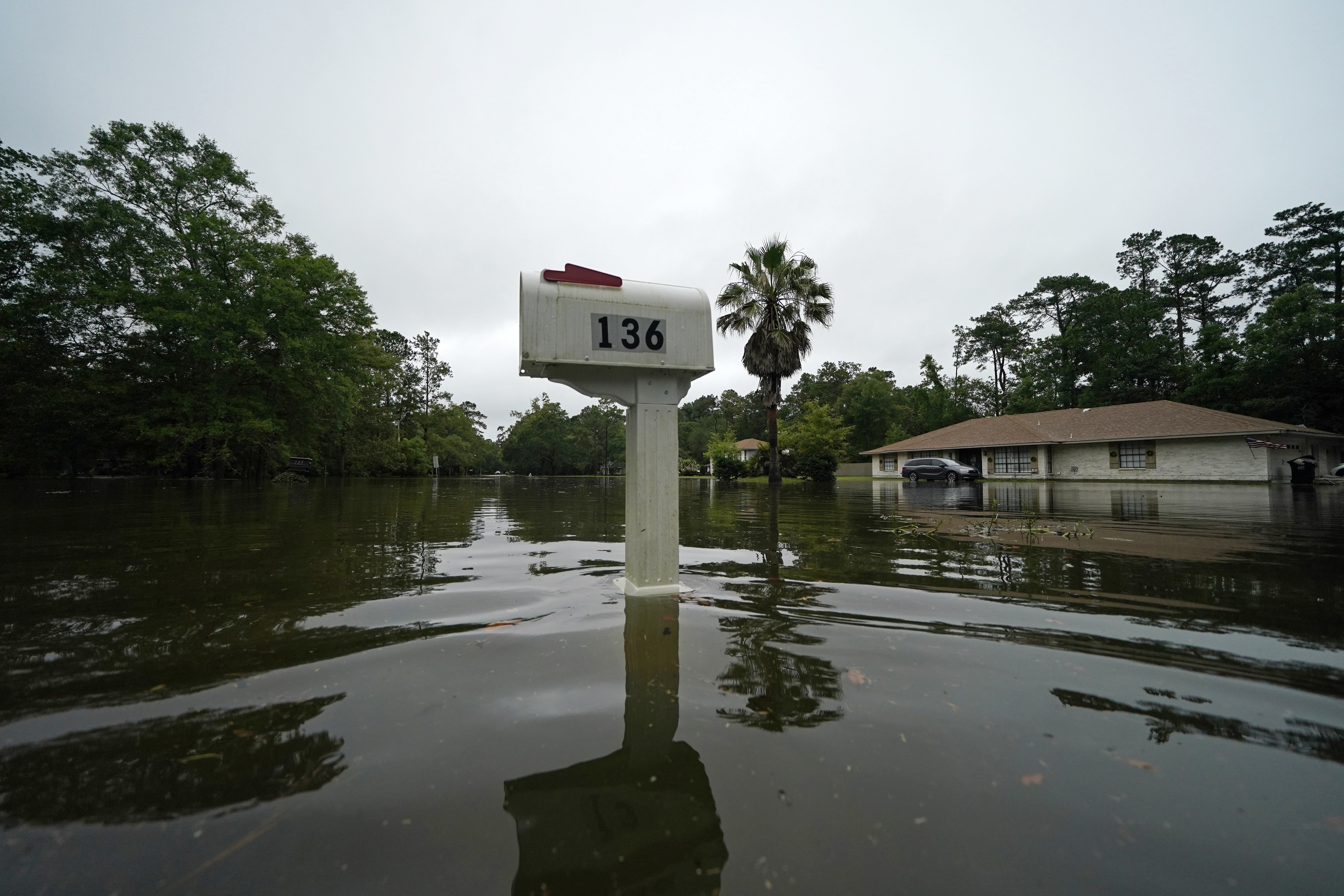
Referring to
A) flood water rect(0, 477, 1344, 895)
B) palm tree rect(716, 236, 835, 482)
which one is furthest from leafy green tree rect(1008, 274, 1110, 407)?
A: flood water rect(0, 477, 1344, 895)

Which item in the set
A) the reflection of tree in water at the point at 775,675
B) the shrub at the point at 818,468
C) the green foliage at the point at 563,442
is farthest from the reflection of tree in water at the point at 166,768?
the green foliage at the point at 563,442

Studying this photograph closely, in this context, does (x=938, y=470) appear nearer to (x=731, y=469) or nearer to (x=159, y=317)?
(x=731, y=469)

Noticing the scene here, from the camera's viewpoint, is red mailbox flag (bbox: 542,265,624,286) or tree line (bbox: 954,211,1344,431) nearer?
red mailbox flag (bbox: 542,265,624,286)

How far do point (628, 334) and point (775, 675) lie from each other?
2119 millimetres

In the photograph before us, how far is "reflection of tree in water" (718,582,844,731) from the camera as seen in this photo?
2061 millimetres

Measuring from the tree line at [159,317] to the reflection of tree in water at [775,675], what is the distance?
82.4 feet

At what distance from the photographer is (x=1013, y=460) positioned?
110ft

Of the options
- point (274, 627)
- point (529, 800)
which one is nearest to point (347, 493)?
point (274, 627)

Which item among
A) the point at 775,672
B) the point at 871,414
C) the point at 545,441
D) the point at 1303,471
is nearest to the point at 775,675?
the point at 775,672

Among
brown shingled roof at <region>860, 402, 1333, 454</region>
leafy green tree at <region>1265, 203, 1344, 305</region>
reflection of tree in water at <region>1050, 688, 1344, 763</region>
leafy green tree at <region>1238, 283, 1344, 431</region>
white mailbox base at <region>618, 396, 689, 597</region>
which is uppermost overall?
leafy green tree at <region>1265, 203, 1344, 305</region>

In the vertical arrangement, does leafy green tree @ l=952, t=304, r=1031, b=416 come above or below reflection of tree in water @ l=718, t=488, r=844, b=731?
above

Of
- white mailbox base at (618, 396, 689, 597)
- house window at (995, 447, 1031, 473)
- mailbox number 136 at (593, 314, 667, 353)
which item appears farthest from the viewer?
house window at (995, 447, 1031, 473)

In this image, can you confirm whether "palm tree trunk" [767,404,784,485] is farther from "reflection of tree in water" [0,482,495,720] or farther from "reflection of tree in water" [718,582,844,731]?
"reflection of tree in water" [718,582,844,731]

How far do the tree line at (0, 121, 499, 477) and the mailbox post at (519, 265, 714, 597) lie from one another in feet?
79.2
